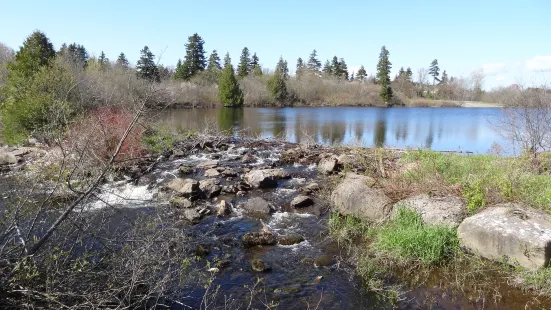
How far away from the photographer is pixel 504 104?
49.4ft

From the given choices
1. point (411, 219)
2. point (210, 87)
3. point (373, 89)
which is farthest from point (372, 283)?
point (373, 89)

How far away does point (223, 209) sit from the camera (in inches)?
393

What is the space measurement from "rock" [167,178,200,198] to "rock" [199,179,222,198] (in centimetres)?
25

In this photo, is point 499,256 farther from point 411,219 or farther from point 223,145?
point 223,145

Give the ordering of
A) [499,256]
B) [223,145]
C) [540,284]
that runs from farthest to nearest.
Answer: [223,145]
[499,256]
[540,284]

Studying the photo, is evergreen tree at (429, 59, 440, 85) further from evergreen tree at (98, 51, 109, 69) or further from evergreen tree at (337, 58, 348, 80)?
evergreen tree at (98, 51, 109, 69)

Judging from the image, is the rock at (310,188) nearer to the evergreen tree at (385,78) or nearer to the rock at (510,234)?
the rock at (510,234)

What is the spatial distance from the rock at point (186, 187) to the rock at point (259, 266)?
4770mm

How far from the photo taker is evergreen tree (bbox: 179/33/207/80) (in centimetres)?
6456

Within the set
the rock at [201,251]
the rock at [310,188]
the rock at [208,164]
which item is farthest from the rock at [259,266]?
the rock at [208,164]

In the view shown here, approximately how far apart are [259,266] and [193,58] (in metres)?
63.7

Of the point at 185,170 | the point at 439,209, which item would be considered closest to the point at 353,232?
the point at 439,209

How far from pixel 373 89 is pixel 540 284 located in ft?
231

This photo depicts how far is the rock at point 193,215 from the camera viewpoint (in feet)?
30.5
